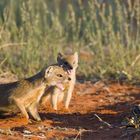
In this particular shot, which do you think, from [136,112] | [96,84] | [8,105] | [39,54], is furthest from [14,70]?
[136,112]

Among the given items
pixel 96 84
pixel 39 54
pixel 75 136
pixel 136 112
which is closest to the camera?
pixel 75 136

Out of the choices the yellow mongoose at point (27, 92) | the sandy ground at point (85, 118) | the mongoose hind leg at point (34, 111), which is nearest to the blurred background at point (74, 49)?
the sandy ground at point (85, 118)

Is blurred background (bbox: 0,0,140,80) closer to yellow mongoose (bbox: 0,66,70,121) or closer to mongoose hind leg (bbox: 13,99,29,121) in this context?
yellow mongoose (bbox: 0,66,70,121)

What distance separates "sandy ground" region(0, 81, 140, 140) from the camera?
682cm

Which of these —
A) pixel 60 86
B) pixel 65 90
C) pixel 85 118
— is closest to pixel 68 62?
pixel 65 90

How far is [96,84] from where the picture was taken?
9906 millimetres

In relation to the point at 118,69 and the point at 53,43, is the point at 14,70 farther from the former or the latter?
the point at 118,69

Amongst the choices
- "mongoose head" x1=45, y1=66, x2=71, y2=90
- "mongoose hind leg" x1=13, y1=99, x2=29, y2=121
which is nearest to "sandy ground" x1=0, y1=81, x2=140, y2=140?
"mongoose hind leg" x1=13, y1=99, x2=29, y2=121

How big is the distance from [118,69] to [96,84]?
0.60 m

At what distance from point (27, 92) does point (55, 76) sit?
0.46 m

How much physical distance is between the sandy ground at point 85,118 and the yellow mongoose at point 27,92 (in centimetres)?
14

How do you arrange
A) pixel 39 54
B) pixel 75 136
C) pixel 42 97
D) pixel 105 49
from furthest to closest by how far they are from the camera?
pixel 105 49, pixel 39 54, pixel 42 97, pixel 75 136

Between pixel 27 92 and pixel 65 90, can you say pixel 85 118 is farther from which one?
pixel 65 90

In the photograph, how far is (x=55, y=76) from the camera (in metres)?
7.89
